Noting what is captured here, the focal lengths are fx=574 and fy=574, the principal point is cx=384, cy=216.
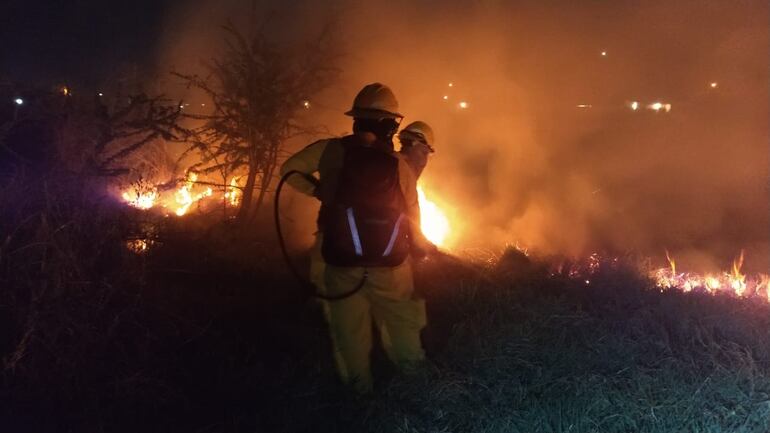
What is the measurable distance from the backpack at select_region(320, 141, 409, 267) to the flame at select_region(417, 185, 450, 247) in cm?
386

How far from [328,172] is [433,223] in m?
4.20

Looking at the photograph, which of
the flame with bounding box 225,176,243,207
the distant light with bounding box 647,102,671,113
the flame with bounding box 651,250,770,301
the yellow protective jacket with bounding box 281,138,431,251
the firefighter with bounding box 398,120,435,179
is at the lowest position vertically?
the flame with bounding box 651,250,770,301

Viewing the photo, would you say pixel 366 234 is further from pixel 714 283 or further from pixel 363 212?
pixel 714 283

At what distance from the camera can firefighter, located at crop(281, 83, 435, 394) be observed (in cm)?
296

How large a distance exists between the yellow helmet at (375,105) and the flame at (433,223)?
3803 mm

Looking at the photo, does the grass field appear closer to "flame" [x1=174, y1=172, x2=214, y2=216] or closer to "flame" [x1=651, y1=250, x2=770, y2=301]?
"flame" [x1=651, y1=250, x2=770, y2=301]

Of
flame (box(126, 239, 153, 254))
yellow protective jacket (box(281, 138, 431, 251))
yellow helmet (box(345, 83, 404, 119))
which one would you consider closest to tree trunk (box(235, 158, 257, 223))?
flame (box(126, 239, 153, 254))

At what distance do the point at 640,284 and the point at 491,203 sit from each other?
18.7ft

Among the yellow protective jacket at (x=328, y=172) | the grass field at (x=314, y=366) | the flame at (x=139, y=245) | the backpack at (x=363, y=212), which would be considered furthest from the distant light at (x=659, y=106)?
the backpack at (x=363, y=212)

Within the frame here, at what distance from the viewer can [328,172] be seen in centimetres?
305

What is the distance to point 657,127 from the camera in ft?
62.3

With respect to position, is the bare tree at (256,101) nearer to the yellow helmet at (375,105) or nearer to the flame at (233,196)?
the flame at (233,196)

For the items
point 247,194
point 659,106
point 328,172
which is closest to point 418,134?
point 328,172

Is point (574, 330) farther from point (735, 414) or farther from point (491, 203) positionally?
point (491, 203)
